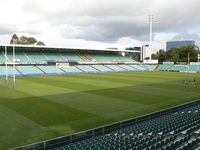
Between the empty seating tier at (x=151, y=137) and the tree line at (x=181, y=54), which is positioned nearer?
the empty seating tier at (x=151, y=137)

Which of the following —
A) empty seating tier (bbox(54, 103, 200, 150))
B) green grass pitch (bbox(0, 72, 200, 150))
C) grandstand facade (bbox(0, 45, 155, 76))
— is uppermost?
grandstand facade (bbox(0, 45, 155, 76))

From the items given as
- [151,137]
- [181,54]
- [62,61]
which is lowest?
[151,137]

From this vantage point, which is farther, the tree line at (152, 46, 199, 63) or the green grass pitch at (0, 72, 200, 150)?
the tree line at (152, 46, 199, 63)

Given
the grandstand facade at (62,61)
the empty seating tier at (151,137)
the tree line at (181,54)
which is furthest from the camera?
the tree line at (181,54)

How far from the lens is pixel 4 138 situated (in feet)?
53.0

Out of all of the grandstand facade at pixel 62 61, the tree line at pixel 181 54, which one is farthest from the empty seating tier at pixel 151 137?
the tree line at pixel 181 54

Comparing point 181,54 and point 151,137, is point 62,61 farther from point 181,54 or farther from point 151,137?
point 151,137

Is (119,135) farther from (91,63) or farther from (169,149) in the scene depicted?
(91,63)

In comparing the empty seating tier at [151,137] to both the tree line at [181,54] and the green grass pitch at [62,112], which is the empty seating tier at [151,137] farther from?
the tree line at [181,54]

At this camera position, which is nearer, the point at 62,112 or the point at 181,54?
the point at 62,112

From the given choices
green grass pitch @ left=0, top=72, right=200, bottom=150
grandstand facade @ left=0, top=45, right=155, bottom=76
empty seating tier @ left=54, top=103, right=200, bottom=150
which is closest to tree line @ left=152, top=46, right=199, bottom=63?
grandstand facade @ left=0, top=45, right=155, bottom=76

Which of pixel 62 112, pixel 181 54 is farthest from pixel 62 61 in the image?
pixel 181 54

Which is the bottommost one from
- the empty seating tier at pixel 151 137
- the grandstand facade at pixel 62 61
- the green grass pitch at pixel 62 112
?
the green grass pitch at pixel 62 112

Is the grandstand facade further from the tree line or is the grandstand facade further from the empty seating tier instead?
the empty seating tier
